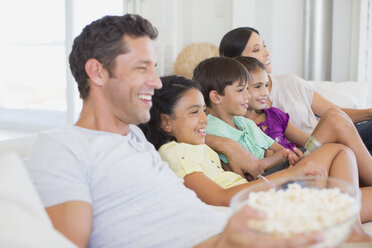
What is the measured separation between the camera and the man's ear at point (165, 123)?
1.82 metres

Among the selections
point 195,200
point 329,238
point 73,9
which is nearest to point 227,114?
point 195,200

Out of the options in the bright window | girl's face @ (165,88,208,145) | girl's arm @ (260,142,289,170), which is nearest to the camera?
girl's face @ (165,88,208,145)

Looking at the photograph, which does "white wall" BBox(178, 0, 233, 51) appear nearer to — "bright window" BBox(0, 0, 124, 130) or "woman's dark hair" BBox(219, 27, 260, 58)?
"bright window" BBox(0, 0, 124, 130)

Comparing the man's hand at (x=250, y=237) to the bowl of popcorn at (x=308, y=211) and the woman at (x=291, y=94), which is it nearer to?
the bowl of popcorn at (x=308, y=211)

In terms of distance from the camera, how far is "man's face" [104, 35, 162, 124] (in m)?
1.34

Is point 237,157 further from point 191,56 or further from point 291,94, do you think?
point 191,56

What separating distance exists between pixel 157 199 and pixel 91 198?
0.57ft

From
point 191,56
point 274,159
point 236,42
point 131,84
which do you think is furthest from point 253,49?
point 191,56

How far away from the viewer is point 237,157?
1948 millimetres

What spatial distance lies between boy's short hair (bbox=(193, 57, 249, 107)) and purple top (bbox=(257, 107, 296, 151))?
1.00 feet

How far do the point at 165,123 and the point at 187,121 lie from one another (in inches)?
3.5

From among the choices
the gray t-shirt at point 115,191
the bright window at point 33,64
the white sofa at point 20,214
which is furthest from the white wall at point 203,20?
the white sofa at point 20,214

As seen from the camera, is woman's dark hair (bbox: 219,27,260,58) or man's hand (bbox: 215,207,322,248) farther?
woman's dark hair (bbox: 219,27,260,58)

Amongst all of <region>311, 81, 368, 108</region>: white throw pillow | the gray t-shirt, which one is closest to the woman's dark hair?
<region>311, 81, 368, 108</region>: white throw pillow
